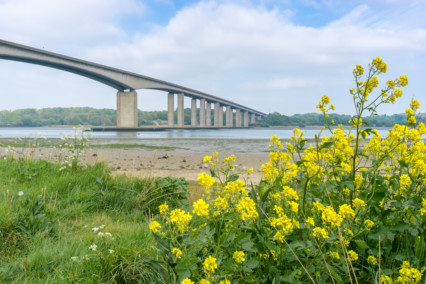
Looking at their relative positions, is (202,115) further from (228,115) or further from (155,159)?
(155,159)

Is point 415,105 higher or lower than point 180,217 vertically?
higher

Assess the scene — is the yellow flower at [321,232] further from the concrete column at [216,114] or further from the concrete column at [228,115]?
the concrete column at [228,115]

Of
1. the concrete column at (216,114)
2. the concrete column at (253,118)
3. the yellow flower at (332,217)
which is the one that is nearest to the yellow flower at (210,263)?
the yellow flower at (332,217)

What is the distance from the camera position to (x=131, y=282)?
2086 millimetres

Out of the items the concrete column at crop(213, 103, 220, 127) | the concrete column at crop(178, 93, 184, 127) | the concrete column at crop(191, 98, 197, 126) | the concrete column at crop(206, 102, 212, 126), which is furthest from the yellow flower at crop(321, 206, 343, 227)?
the concrete column at crop(213, 103, 220, 127)

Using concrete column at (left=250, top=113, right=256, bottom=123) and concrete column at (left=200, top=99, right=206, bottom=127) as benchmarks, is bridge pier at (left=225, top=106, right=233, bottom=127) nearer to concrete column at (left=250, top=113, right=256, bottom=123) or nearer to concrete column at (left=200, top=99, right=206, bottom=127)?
concrete column at (left=200, top=99, right=206, bottom=127)

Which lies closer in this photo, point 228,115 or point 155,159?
point 155,159

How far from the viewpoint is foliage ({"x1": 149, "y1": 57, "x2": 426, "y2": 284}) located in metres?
1.45

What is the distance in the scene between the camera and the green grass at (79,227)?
6.87ft

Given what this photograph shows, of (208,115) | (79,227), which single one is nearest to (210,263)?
(79,227)

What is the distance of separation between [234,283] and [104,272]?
1.02m

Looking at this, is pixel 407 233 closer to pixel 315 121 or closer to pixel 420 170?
pixel 420 170

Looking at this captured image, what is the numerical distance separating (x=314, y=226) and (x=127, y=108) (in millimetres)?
46177

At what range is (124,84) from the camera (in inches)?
1722
